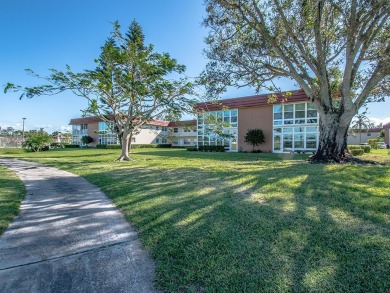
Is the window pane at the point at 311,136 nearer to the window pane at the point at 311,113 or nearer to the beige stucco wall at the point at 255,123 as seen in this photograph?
the window pane at the point at 311,113

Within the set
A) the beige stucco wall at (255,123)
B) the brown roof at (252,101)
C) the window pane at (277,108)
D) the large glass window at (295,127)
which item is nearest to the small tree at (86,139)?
the brown roof at (252,101)

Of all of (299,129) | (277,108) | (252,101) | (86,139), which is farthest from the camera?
(86,139)

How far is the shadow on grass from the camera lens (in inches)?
89.5

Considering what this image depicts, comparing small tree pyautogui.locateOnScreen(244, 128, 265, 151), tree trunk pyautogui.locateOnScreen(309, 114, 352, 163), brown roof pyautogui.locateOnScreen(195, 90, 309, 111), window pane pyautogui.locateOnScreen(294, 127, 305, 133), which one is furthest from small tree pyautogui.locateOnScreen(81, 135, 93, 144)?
tree trunk pyautogui.locateOnScreen(309, 114, 352, 163)

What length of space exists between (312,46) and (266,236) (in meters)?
13.6

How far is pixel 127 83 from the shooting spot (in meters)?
12.5

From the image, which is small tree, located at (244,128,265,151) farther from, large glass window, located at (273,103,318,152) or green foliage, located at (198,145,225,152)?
green foliage, located at (198,145,225,152)

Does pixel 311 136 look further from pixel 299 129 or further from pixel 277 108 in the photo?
pixel 277 108

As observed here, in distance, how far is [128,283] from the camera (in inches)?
91.0

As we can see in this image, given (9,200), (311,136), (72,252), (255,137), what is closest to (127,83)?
(9,200)

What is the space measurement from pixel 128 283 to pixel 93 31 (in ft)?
46.8

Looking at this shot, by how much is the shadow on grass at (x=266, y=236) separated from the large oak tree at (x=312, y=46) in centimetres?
736

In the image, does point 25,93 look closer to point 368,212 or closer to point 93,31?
point 93,31

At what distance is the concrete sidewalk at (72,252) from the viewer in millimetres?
2328
